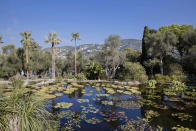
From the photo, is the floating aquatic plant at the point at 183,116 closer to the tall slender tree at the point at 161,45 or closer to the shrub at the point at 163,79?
the shrub at the point at 163,79

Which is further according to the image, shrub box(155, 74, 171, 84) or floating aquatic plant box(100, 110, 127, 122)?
shrub box(155, 74, 171, 84)

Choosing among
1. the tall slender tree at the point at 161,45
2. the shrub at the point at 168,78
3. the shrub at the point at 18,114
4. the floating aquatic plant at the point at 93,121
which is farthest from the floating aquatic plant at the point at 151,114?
the tall slender tree at the point at 161,45

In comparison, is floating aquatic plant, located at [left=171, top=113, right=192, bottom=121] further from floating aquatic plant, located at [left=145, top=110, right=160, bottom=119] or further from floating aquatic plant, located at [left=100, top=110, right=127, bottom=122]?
floating aquatic plant, located at [left=100, top=110, right=127, bottom=122]

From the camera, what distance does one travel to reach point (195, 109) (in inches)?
349

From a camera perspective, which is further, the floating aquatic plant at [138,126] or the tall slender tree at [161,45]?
the tall slender tree at [161,45]

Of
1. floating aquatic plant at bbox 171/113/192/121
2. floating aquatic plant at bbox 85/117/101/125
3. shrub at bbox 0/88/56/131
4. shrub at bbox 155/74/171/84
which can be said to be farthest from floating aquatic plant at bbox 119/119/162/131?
shrub at bbox 155/74/171/84

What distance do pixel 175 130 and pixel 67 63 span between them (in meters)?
34.5

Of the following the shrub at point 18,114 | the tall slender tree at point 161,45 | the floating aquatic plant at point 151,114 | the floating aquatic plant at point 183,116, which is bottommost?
the floating aquatic plant at point 183,116

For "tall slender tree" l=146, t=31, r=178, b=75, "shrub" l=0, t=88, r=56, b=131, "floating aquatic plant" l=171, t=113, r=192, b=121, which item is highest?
"tall slender tree" l=146, t=31, r=178, b=75

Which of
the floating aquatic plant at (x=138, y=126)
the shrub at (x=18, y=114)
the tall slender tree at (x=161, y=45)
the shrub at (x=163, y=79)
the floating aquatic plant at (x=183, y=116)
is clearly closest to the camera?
the shrub at (x=18, y=114)

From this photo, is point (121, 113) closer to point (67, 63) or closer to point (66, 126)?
point (66, 126)

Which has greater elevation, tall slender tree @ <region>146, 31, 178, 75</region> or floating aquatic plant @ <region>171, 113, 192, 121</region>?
tall slender tree @ <region>146, 31, 178, 75</region>

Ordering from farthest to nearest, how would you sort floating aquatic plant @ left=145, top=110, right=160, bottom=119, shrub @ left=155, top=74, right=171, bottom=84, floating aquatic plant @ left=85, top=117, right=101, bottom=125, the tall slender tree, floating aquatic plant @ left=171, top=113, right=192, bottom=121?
the tall slender tree < shrub @ left=155, top=74, right=171, bottom=84 < floating aquatic plant @ left=145, top=110, right=160, bottom=119 < floating aquatic plant @ left=171, top=113, right=192, bottom=121 < floating aquatic plant @ left=85, top=117, right=101, bottom=125

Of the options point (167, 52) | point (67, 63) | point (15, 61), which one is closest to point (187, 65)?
point (167, 52)
